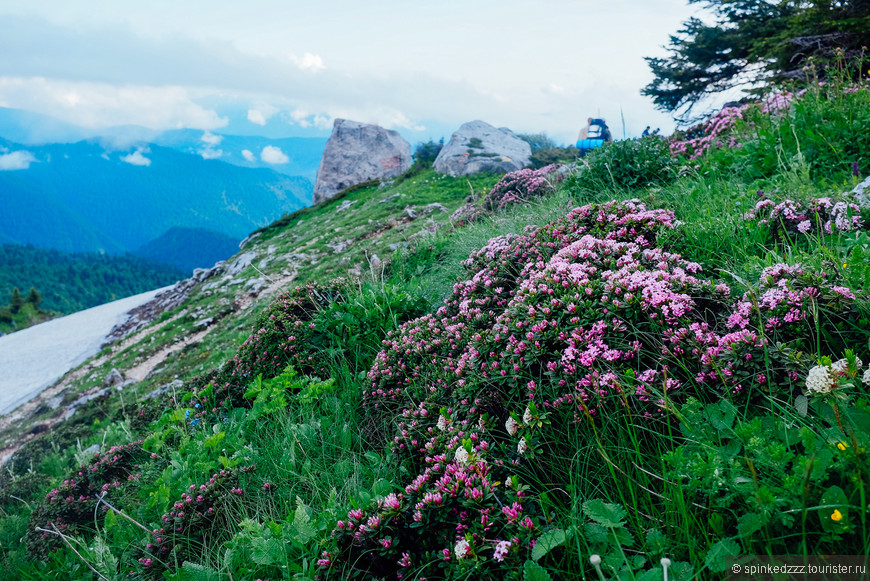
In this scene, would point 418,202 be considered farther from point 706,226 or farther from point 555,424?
point 555,424

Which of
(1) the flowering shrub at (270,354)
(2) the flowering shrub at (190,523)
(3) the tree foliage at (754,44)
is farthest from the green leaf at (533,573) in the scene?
(3) the tree foliage at (754,44)

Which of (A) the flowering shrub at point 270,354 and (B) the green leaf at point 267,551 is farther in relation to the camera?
(A) the flowering shrub at point 270,354

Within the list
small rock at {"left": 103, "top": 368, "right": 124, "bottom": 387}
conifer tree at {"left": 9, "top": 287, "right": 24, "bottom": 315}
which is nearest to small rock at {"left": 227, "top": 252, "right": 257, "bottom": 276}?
small rock at {"left": 103, "top": 368, "right": 124, "bottom": 387}

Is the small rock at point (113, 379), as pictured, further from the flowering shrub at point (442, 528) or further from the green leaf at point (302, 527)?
the flowering shrub at point (442, 528)

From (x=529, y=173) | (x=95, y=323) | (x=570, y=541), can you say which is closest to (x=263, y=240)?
(x=95, y=323)

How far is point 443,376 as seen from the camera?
334 centimetres

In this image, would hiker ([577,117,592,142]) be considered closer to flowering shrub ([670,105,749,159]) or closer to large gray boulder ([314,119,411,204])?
flowering shrub ([670,105,749,159])

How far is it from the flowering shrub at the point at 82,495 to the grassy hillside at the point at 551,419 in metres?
0.02

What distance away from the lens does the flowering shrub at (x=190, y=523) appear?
301 cm

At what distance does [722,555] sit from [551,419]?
1053mm

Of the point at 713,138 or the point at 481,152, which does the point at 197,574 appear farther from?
the point at 481,152

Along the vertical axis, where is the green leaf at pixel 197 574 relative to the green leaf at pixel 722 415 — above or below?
below

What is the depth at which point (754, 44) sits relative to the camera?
11383 millimetres

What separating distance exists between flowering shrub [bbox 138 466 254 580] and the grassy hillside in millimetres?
15
